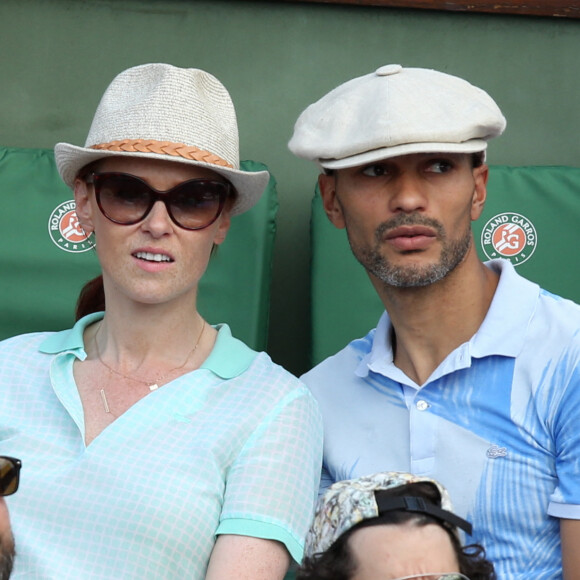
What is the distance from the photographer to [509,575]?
206cm

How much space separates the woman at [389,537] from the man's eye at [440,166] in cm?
74

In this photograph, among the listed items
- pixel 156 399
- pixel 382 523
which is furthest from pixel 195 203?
pixel 382 523

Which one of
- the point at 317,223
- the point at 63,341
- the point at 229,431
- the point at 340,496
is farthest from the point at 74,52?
the point at 340,496

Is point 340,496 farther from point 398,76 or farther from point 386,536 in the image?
point 398,76

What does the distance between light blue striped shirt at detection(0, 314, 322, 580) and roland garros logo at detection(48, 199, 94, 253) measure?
1055mm

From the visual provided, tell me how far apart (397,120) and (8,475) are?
112cm

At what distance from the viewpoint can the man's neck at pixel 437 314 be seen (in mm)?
2285

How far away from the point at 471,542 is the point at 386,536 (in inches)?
16.6

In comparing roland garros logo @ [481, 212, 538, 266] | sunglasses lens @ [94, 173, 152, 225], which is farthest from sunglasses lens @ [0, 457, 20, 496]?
roland garros logo @ [481, 212, 538, 266]

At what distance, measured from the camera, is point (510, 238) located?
10.4 ft

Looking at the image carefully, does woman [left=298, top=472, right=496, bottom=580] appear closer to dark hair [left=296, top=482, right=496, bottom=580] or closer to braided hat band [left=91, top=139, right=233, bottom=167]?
dark hair [left=296, top=482, right=496, bottom=580]

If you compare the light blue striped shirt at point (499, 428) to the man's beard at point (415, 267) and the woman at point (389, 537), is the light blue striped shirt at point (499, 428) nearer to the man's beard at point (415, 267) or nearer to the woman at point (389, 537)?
the man's beard at point (415, 267)

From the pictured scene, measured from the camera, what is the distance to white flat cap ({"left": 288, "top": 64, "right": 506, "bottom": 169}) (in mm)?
2182

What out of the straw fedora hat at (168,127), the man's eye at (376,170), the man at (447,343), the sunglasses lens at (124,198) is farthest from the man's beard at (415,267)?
the sunglasses lens at (124,198)
